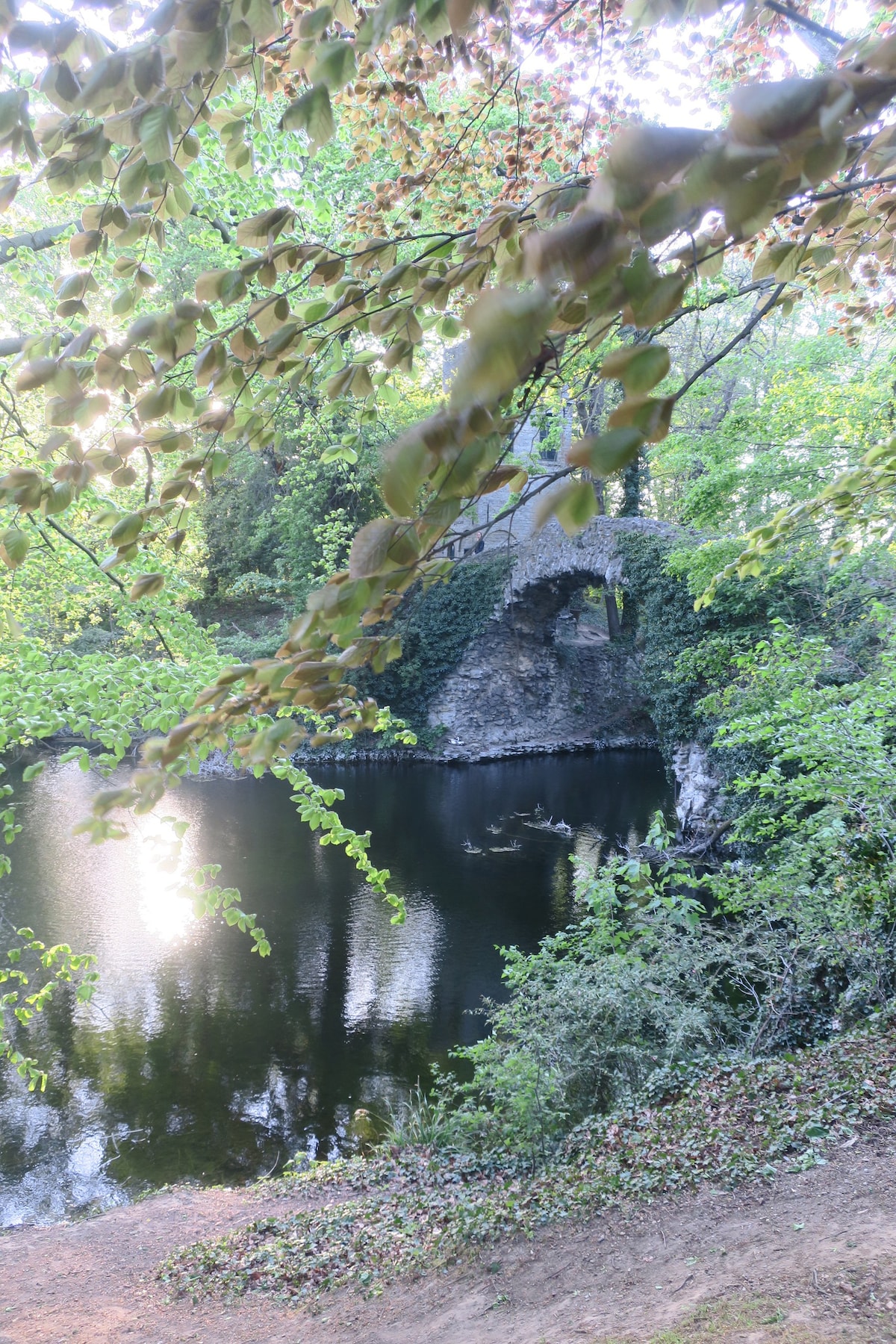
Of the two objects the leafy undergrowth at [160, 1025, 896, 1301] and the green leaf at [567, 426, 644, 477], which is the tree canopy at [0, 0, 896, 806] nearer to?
the green leaf at [567, 426, 644, 477]

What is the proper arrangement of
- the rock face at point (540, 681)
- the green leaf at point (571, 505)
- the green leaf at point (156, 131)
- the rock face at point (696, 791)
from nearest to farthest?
1. the green leaf at point (571, 505)
2. the green leaf at point (156, 131)
3. the rock face at point (696, 791)
4. the rock face at point (540, 681)

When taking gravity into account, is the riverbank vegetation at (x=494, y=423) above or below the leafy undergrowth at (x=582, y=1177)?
above

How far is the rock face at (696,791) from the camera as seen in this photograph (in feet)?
33.3

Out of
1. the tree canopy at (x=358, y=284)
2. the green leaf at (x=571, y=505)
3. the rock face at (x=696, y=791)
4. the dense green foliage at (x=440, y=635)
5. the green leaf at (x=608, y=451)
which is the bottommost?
the rock face at (x=696, y=791)

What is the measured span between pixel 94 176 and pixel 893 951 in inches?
196

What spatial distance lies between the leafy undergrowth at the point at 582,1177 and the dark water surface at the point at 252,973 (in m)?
1.58

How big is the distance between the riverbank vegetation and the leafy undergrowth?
4 centimetres

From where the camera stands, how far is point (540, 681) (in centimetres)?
1952

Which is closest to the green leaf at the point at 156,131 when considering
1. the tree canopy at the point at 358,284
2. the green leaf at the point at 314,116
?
the tree canopy at the point at 358,284

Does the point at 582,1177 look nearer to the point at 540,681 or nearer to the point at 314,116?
the point at 314,116

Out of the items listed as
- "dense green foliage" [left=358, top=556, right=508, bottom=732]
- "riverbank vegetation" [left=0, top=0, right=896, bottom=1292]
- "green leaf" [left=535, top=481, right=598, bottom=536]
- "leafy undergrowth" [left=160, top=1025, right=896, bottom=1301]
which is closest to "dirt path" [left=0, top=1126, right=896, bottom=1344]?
"leafy undergrowth" [left=160, top=1025, right=896, bottom=1301]

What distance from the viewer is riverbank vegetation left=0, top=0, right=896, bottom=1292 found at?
795 mm

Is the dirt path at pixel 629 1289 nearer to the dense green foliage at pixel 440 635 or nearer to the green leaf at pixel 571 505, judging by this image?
the green leaf at pixel 571 505

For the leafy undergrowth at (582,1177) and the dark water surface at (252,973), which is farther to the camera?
the dark water surface at (252,973)
